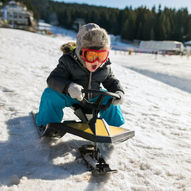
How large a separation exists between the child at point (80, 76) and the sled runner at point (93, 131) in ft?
0.54

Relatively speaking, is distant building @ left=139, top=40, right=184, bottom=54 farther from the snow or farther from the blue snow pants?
the blue snow pants

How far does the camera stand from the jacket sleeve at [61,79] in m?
1.99

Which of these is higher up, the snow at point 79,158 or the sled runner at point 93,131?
the sled runner at point 93,131

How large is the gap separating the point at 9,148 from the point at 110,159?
0.98 m

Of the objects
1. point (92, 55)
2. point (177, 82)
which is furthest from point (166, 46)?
point (92, 55)

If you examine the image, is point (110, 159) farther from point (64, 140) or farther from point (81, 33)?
point (81, 33)

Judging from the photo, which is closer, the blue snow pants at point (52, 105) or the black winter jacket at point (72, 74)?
the black winter jacket at point (72, 74)

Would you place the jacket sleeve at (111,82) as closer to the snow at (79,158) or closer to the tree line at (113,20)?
the snow at (79,158)

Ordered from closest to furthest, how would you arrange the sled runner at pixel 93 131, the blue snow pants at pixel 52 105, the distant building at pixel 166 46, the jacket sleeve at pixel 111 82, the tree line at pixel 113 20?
the sled runner at pixel 93 131, the blue snow pants at pixel 52 105, the jacket sleeve at pixel 111 82, the distant building at pixel 166 46, the tree line at pixel 113 20

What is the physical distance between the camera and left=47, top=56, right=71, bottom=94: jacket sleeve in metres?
1.99

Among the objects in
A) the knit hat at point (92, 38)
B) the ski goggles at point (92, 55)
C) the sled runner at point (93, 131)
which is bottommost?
the sled runner at point (93, 131)

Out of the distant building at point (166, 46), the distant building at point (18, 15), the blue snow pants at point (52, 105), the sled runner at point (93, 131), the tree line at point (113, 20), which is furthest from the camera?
the distant building at point (18, 15)

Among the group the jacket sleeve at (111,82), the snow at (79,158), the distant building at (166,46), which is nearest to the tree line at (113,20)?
the distant building at (166,46)

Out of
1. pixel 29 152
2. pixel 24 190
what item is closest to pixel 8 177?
pixel 24 190
